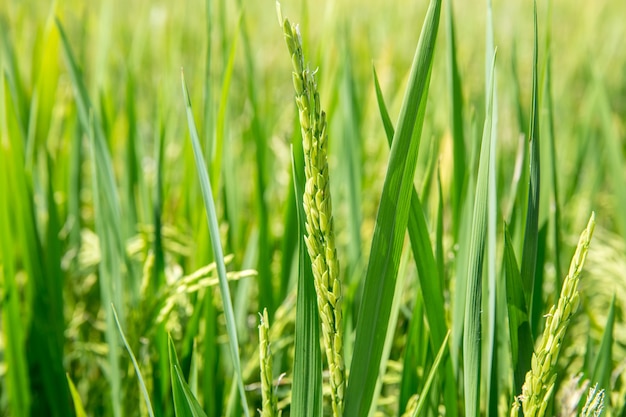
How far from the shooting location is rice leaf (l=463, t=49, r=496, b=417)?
406 mm

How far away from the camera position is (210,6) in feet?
2.23

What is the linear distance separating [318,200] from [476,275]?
146 mm

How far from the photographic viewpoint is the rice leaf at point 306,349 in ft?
1.32

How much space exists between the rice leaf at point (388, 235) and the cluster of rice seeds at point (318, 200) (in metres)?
0.04

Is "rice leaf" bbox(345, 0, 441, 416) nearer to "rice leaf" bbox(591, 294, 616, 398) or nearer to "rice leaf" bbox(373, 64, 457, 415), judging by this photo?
"rice leaf" bbox(373, 64, 457, 415)

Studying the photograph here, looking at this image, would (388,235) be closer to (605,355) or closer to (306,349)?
(306,349)

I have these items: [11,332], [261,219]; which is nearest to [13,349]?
[11,332]

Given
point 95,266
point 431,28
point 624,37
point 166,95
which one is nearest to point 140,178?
point 95,266

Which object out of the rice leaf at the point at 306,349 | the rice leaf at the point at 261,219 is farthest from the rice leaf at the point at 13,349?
the rice leaf at the point at 306,349

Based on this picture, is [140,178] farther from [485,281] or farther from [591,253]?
[591,253]

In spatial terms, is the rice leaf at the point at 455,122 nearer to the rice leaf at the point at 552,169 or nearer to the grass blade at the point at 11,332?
the rice leaf at the point at 552,169

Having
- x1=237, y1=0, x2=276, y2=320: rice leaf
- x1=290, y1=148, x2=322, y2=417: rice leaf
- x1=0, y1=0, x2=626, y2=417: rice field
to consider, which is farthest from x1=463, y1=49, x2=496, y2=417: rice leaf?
x1=237, y1=0, x2=276, y2=320: rice leaf

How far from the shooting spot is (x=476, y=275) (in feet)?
1.36

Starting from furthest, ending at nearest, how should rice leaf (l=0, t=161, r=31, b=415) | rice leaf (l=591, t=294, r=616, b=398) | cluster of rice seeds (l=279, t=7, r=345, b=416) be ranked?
rice leaf (l=0, t=161, r=31, b=415) < rice leaf (l=591, t=294, r=616, b=398) < cluster of rice seeds (l=279, t=7, r=345, b=416)
